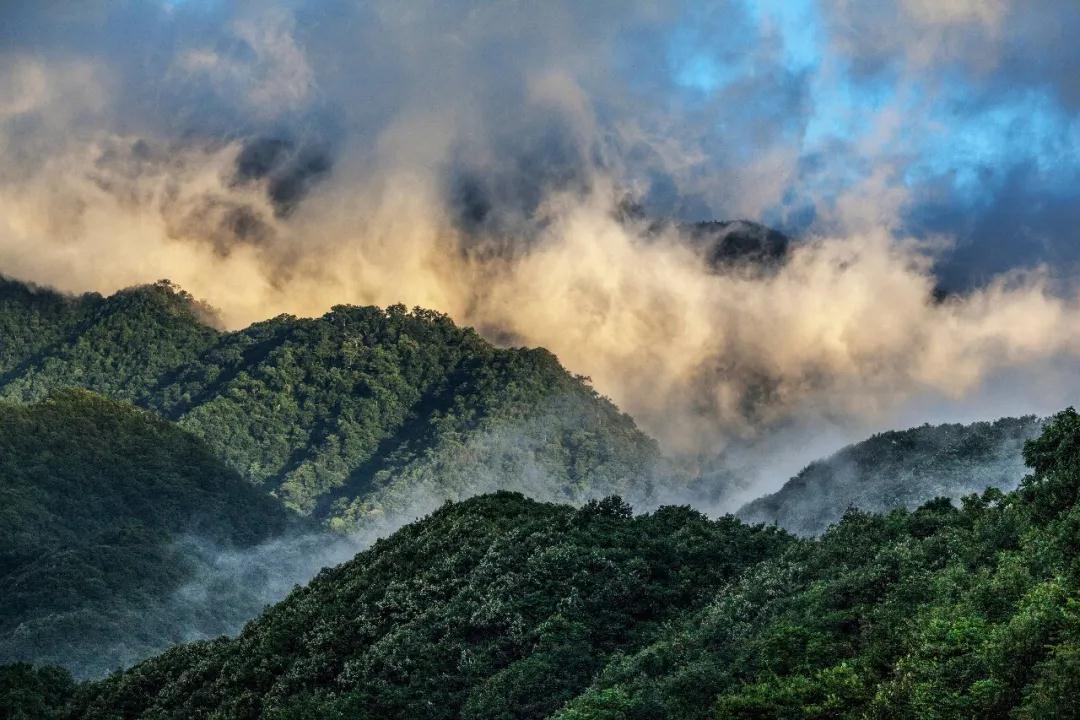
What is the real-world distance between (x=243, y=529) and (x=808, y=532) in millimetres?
75771

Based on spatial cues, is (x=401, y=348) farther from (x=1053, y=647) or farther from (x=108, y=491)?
(x=1053, y=647)

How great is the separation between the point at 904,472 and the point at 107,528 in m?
80.2

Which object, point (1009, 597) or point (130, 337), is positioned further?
point (130, 337)

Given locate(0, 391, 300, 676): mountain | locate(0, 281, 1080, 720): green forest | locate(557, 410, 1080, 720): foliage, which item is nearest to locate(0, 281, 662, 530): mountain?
locate(0, 281, 1080, 720): green forest

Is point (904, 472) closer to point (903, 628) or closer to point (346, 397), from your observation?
point (903, 628)

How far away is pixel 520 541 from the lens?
58.1 m

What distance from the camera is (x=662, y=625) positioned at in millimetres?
49250

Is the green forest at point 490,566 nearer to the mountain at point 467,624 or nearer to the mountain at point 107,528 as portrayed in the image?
the mountain at point 467,624

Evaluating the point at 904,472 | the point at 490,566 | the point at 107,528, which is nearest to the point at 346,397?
Result: the point at 107,528

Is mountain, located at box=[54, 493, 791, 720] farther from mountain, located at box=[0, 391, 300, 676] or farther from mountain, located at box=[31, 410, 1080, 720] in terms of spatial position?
mountain, located at box=[0, 391, 300, 676]

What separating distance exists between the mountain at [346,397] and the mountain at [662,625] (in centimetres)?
10042

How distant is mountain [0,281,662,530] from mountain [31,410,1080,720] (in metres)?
100

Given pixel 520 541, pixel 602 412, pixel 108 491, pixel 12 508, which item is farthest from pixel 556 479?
pixel 520 541

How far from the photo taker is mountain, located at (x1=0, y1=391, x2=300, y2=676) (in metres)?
102
